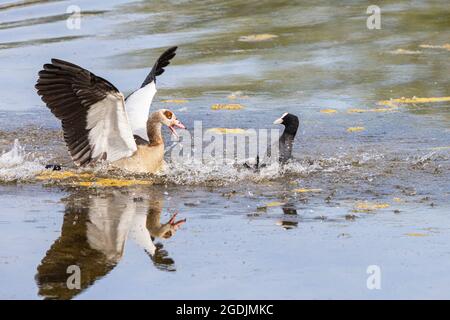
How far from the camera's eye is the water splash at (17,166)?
449 inches

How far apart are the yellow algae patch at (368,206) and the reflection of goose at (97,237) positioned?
5.21 ft

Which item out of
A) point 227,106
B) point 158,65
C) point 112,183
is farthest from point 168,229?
point 227,106

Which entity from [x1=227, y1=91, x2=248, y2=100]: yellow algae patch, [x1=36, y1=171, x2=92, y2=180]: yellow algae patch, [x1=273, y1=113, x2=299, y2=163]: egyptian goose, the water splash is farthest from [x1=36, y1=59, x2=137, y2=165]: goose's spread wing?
[x1=227, y1=91, x2=248, y2=100]: yellow algae patch

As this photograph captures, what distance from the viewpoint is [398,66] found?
1709 centimetres

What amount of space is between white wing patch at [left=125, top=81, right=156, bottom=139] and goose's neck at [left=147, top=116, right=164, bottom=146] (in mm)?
174

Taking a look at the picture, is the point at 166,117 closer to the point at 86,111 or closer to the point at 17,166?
the point at 86,111

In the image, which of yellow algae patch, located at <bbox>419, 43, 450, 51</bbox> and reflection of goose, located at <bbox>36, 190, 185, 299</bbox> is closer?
reflection of goose, located at <bbox>36, 190, 185, 299</bbox>

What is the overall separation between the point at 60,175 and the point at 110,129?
0.68 meters

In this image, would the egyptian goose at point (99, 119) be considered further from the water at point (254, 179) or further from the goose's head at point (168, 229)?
the goose's head at point (168, 229)

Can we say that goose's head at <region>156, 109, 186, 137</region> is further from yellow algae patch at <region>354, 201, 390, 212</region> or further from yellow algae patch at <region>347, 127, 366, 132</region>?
yellow algae patch at <region>354, 201, 390, 212</region>

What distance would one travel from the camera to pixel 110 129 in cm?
1138

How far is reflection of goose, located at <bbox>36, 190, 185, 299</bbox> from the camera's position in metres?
8.05

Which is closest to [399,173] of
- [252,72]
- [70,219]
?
[70,219]

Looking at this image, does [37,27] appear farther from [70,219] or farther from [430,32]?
[70,219]
